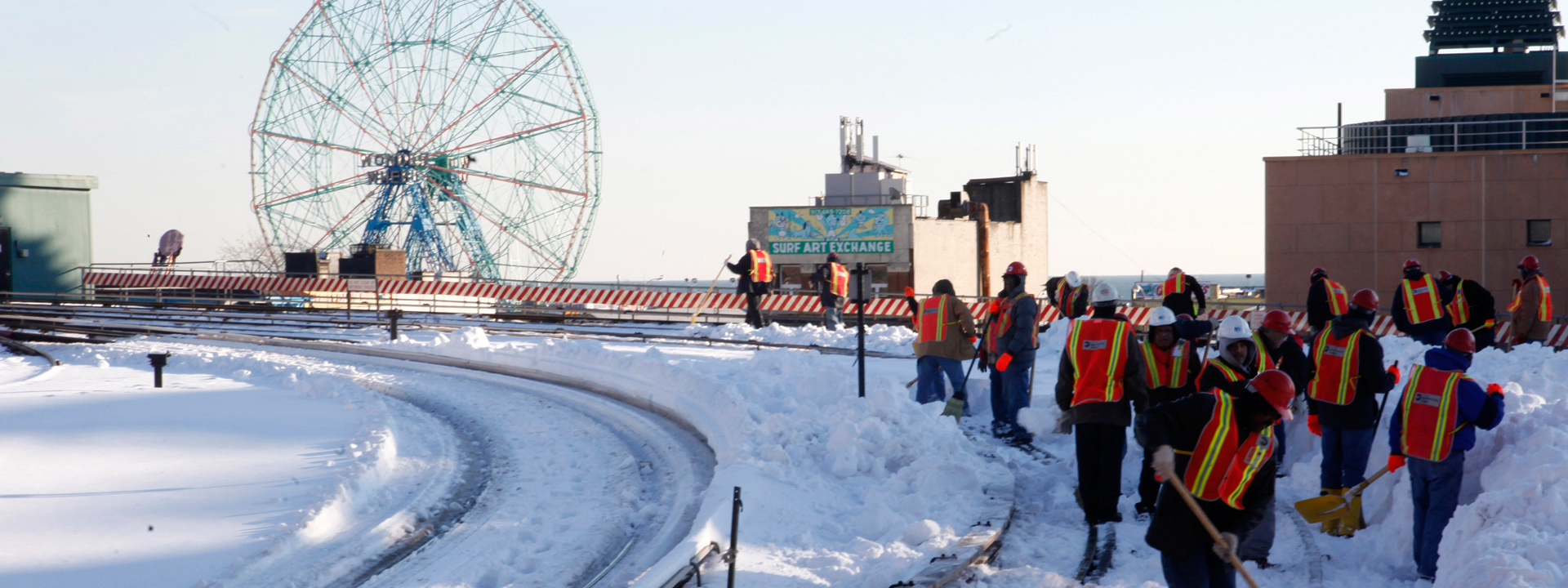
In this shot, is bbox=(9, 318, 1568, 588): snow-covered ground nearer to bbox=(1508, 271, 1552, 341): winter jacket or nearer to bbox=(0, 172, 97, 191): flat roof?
bbox=(1508, 271, 1552, 341): winter jacket

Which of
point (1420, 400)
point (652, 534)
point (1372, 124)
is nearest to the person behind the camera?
point (1420, 400)

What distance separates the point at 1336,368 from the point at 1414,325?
20.5 feet

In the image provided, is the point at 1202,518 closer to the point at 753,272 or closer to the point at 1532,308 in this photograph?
the point at 1532,308

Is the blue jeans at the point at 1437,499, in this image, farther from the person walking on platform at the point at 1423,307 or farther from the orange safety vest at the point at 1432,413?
the person walking on platform at the point at 1423,307

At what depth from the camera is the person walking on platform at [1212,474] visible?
5.56 m

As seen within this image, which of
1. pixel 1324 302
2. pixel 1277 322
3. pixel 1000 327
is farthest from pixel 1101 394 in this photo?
pixel 1324 302

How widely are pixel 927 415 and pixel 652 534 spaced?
3.29 m

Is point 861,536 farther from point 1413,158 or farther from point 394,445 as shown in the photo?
point 1413,158

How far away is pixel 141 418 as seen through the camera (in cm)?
1184

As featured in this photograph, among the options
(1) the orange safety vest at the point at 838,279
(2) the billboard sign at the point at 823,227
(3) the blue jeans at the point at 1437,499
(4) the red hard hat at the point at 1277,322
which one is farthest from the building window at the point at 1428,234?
(3) the blue jeans at the point at 1437,499

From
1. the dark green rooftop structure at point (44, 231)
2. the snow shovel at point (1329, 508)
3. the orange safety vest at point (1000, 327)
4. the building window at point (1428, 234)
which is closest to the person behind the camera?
the snow shovel at point (1329, 508)

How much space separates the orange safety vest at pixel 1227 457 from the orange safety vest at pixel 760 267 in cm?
1582

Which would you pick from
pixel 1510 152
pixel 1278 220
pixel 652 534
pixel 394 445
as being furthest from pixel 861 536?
pixel 1510 152

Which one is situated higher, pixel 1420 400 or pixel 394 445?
pixel 1420 400
